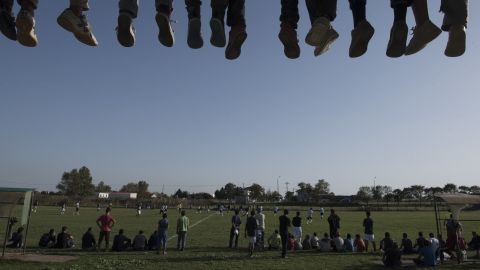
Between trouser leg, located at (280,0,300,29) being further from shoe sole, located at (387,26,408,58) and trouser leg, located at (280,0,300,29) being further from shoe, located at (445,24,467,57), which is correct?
shoe, located at (445,24,467,57)

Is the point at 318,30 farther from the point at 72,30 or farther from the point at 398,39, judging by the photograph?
the point at 72,30

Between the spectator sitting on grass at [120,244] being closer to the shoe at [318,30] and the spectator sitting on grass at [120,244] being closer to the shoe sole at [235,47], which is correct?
the shoe sole at [235,47]

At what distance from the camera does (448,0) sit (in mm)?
4066

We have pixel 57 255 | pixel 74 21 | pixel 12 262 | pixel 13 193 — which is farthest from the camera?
pixel 57 255

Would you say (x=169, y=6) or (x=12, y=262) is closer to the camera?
(x=169, y=6)

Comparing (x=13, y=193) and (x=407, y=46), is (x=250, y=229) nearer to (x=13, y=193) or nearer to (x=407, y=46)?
(x=13, y=193)

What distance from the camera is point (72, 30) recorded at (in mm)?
4430

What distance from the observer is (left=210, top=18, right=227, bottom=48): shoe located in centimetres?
461

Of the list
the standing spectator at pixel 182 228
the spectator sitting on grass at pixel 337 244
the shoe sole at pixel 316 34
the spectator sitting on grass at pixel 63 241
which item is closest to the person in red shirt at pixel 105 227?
the spectator sitting on grass at pixel 63 241

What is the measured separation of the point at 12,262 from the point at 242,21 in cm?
1184

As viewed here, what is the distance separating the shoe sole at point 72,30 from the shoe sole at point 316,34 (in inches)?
93.6

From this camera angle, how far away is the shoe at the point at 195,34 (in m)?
4.64

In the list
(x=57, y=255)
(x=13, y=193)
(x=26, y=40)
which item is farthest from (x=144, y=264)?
(x=26, y=40)

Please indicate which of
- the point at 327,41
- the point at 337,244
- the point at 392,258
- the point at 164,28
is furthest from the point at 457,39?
the point at 337,244
